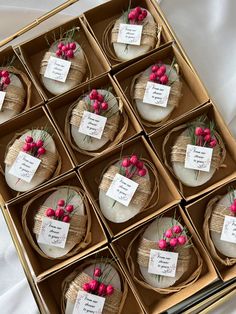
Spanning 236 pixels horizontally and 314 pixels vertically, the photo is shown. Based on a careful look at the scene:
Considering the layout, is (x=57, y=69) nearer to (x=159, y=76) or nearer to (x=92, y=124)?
(x=92, y=124)

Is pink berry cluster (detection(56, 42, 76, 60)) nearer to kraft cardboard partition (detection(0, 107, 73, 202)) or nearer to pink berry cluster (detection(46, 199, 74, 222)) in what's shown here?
kraft cardboard partition (detection(0, 107, 73, 202))

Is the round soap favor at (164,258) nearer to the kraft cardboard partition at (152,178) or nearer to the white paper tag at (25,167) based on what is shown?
the kraft cardboard partition at (152,178)

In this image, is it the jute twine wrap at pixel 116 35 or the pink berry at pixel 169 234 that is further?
the jute twine wrap at pixel 116 35

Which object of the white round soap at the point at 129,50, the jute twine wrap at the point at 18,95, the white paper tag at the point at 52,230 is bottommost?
the white paper tag at the point at 52,230

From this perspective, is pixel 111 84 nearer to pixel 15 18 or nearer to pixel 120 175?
pixel 120 175

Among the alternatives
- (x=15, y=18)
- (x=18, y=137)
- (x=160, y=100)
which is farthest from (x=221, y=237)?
(x=15, y=18)

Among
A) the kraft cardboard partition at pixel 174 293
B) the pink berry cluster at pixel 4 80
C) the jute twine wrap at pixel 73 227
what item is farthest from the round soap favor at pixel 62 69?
the kraft cardboard partition at pixel 174 293

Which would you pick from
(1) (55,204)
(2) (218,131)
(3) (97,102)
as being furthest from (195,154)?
(1) (55,204)

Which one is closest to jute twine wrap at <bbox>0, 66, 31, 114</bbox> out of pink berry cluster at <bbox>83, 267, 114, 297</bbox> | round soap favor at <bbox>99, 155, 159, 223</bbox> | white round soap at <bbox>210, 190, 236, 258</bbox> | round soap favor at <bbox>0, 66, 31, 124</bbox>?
round soap favor at <bbox>0, 66, 31, 124</bbox>
